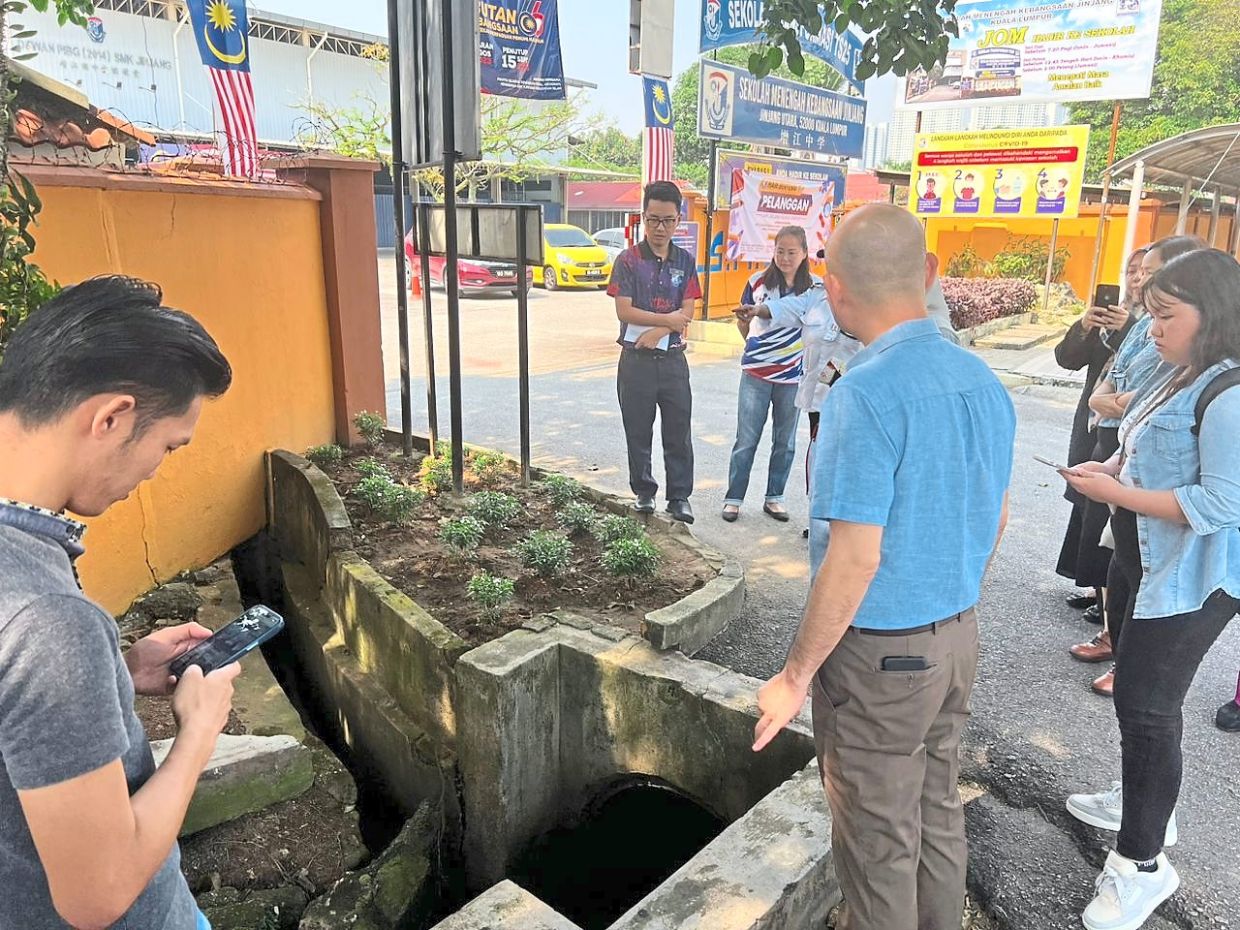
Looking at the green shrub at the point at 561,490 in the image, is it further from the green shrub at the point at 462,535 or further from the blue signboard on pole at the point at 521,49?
the blue signboard on pole at the point at 521,49

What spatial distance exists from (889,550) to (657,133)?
1051cm

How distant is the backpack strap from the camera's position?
7.65 feet

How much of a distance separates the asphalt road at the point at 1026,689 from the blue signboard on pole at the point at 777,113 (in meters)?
6.12

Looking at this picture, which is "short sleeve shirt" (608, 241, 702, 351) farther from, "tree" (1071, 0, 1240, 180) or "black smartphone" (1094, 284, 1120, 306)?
"tree" (1071, 0, 1240, 180)

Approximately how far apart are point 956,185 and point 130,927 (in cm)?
1686

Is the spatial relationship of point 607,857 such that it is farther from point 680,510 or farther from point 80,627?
point 80,627

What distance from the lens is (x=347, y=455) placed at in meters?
5.85

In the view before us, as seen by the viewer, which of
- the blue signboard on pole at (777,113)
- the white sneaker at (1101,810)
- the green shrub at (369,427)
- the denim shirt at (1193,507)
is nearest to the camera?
the denim shirt at (1193,507)

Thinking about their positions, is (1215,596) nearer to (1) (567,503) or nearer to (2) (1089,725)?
(2) (1089,725)

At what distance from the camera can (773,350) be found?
5.42 meters

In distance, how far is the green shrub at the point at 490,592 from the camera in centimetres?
372

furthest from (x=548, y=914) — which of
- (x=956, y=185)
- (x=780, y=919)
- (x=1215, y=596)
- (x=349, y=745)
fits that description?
(x=956, y=185)

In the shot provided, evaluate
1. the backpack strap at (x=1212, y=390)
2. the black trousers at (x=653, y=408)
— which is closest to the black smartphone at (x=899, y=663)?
the backpack strap at (x=1212, y=390)

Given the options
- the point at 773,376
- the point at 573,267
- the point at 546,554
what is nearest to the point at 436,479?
the point at 546,554
